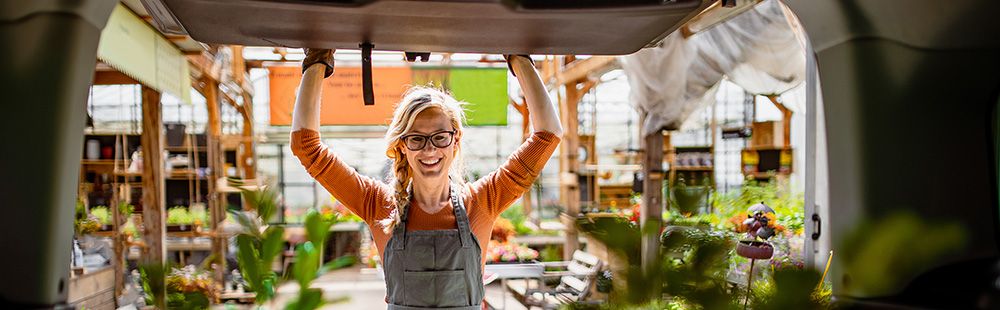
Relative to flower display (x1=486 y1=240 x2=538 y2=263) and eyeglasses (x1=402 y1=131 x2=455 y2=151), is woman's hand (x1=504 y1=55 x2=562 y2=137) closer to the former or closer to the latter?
eyeglasses (x1=402 y1=131 x2=455 y2=151)

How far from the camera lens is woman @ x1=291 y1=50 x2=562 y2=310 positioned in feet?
4.93

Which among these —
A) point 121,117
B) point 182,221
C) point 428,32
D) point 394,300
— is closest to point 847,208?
point 428,32

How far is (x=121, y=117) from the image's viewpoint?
41.8ft

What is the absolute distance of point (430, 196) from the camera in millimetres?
1644

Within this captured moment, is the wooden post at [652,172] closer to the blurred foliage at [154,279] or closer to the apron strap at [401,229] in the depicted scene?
the apron strap at [401,229]

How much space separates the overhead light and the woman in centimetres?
67

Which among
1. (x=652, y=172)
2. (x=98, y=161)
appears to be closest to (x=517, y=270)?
(x=652, y=172)

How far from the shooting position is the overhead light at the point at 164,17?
0.66 meters

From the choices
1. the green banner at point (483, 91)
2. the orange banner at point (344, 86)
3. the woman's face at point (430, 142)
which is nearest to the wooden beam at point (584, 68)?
the green banner at point (483, 91)

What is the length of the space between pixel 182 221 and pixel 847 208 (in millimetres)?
Answer: 8666

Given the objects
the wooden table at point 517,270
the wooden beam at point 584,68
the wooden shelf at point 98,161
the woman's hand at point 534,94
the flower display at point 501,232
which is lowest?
the wooden table at point 517,270

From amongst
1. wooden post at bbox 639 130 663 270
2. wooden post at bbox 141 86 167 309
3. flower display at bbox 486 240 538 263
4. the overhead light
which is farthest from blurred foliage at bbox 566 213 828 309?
flower display at bbox 486 240 538 263

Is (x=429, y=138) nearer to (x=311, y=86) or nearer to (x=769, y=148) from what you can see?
(x=311, y=86)

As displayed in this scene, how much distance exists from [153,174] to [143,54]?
Answer: 123 centimetres
